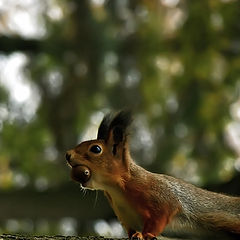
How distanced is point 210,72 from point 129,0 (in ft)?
3.85

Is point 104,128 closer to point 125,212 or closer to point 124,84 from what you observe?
point 125,212

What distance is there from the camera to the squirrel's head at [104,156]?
3.59ft

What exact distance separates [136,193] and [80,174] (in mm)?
175

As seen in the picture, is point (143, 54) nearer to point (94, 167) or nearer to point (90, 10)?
point (90, 10)

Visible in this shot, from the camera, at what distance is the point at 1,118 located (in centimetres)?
468

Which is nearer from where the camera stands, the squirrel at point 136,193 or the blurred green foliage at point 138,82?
the squirrel at point 136,193

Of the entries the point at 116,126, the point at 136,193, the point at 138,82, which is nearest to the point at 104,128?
the point at 116,126

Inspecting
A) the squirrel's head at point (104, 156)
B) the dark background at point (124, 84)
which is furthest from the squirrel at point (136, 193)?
the dark background at point (124, 84)

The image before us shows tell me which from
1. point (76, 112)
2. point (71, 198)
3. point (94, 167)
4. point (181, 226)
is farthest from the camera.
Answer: point (76, 112)

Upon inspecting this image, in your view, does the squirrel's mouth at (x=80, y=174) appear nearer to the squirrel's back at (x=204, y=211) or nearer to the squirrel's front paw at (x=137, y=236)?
the squirrel's front paw at (x=137, y=236)

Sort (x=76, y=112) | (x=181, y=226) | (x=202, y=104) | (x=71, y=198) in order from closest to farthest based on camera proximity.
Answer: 1. (x=181, y=226)
2. (x=71, y=198)
3. (x=202, y=104)
4. (x=76, y=112)

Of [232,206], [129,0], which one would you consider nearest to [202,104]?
[129,0]

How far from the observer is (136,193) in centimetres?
121

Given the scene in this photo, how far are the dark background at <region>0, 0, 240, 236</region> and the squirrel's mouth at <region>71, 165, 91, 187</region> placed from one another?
306 cm
